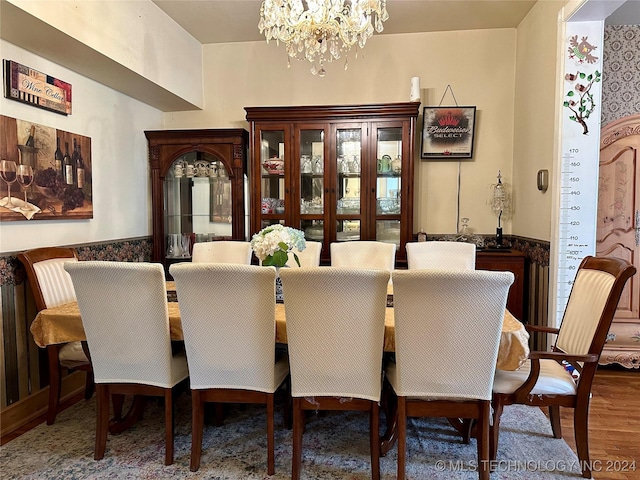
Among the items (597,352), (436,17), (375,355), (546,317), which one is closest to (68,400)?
(375,355)

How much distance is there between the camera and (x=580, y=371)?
1.79 metres

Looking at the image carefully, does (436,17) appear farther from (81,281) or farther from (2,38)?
(81,281)

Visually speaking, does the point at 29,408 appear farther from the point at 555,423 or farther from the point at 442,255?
the point at 555,423

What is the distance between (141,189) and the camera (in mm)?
3670

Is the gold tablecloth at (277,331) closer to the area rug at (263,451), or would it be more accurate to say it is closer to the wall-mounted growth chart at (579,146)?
the area rug at (263,451)

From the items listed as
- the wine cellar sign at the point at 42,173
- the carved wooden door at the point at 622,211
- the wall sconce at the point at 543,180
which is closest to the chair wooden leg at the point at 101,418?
the wine cellar sign at the point at 42,173

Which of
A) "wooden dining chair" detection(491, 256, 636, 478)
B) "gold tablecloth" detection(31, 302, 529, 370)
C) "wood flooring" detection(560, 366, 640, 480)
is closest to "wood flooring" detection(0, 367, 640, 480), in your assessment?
"wood flooring" detection(560, 366, 640, 480)

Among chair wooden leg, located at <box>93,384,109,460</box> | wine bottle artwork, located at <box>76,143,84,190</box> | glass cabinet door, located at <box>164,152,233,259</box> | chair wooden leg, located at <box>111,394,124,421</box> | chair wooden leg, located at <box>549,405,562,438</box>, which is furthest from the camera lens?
glass cabinet door, located at <box>164,152,233,259</box>

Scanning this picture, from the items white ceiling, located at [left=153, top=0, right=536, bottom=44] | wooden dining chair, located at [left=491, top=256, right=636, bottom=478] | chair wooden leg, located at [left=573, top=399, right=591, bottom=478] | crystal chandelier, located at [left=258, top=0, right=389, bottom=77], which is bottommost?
chair wooden leg, located at [left=573, top=399, right=591, bottom=478]

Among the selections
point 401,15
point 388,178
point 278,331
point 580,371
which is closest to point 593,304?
point 580,371

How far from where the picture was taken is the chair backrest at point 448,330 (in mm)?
1503

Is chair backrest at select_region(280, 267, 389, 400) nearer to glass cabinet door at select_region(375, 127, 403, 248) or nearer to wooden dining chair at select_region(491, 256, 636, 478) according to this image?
wooden dining chair at select_region(491, 256, 636, 478)

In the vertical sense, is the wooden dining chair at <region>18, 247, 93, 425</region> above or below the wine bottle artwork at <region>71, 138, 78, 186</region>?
below

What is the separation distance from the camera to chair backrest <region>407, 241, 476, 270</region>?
271 cm
